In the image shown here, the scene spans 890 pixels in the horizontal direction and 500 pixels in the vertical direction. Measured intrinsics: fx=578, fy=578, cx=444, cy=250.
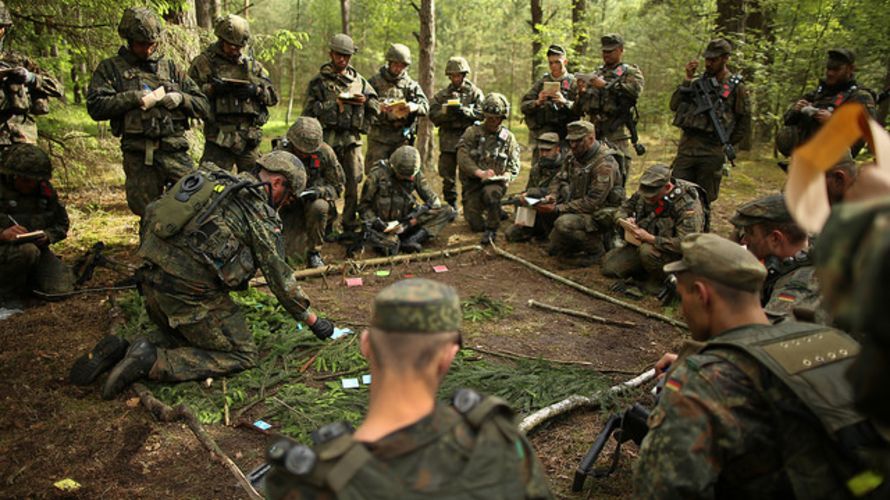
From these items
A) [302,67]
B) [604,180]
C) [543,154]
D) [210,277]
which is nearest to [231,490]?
[210,277]

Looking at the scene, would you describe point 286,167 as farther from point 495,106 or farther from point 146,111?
point 495,106

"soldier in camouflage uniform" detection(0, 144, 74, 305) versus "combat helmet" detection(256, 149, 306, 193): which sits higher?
"combat helmet" detection(256, 149, 306, 193)

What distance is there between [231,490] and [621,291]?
15.2 feet

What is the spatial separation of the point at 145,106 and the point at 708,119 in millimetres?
6450

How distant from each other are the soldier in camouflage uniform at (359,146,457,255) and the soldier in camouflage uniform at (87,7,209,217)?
7.58 feet

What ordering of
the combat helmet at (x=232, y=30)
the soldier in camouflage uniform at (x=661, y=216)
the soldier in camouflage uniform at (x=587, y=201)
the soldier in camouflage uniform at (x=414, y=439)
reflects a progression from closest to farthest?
the soldier in camouflage uniform at (x=414, y=439), the soldier in camouflage uniform at (x=661, y=216), the combat helmet at (x=232, y=30), the soldier in camouflage uniform at (x=587, y=201)

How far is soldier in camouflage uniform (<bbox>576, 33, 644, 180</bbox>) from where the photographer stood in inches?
312

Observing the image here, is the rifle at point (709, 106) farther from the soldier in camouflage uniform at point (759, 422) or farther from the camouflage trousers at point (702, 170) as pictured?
the soldier in camouflage uniform at point (759, 422)

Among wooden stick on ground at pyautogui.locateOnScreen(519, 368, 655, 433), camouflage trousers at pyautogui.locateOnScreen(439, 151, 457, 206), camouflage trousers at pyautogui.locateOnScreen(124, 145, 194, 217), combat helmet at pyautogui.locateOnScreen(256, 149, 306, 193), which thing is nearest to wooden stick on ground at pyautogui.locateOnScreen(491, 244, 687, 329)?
wooden stick on ground at pyautogui.locateOnScreen(519, 368, 655, 433)

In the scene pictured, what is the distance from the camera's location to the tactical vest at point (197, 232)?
13.5 ft

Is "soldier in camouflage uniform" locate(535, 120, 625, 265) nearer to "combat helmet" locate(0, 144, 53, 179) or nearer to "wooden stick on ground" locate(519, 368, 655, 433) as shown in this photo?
"wooden stick on ground" locate(519, 368, 655, 433)

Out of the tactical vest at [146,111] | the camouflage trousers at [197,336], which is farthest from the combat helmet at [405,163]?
the camouflage trousers at [197,336]

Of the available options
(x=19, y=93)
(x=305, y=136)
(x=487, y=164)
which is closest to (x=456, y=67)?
(x=487, y=164)

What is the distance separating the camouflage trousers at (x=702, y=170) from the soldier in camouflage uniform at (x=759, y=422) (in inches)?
224
